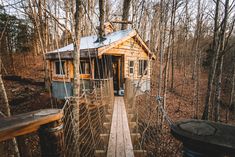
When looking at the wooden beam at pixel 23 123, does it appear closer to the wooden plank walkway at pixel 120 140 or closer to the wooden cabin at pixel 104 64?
the wooden plank walkway at pixel 120 140

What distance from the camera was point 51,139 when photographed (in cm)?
95

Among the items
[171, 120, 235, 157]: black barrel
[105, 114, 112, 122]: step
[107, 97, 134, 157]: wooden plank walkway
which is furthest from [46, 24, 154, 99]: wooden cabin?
[171, 120, 235, 157]: black barrel

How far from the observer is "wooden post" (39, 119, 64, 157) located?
0.94 metres

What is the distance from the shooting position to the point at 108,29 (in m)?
15.0

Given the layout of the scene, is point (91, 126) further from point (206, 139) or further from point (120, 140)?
point (206, 139)

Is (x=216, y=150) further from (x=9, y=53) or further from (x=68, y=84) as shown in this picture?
(x=9, y=53)

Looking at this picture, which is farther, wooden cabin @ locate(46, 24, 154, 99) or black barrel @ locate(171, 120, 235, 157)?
wooden cabin @ locate(46, 24, 154, 99)

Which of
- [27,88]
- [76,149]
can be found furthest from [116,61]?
[76,149]

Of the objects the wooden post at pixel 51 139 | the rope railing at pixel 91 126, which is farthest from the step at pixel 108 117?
the wooden post at pixel 51 139

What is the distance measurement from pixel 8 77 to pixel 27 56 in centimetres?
618

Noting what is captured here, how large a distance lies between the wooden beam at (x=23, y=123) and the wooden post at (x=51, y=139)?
0.05 meters

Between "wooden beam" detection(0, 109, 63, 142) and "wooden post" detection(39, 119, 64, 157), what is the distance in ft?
0.17

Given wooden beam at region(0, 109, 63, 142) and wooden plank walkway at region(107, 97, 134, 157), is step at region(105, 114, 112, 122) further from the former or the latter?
wooden beam at region(0, 109, 63, 142)

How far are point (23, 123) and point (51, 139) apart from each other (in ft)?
0.82
